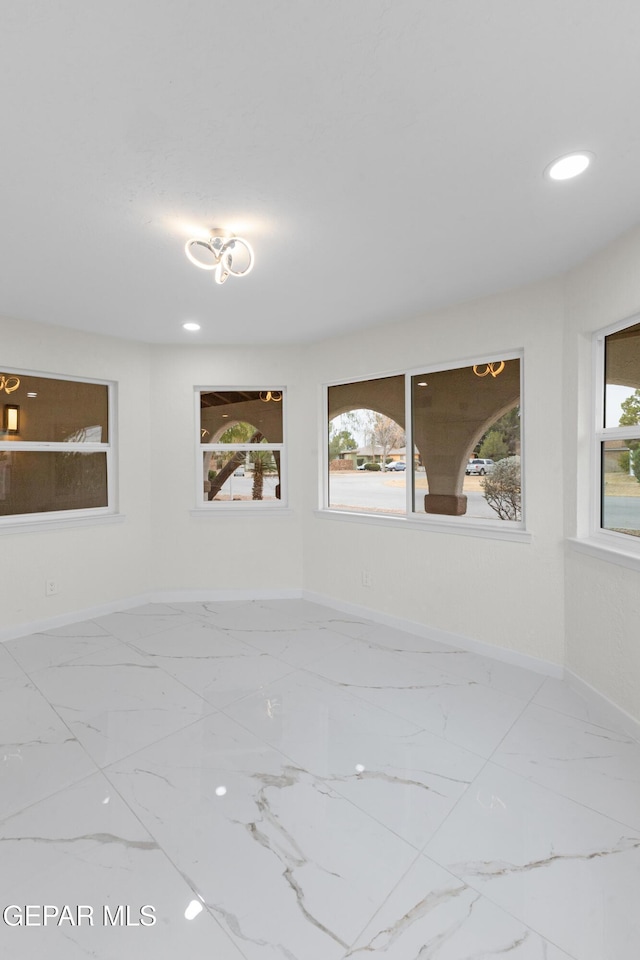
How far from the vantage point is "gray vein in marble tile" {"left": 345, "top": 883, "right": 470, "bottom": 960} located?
4.26 ft

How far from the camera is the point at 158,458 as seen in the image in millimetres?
4445

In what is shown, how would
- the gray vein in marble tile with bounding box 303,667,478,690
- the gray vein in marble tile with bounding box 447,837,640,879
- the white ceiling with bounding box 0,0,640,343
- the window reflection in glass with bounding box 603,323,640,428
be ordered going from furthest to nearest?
the gray vein in marble tile with bounding box 303,667,478,690 < the window reflection in glass with bounding box 603,323,640,428 < the gray vein in marble tile with bounding box 447,837,640,879 < the white ceiling with bounding box 0,0,640,343

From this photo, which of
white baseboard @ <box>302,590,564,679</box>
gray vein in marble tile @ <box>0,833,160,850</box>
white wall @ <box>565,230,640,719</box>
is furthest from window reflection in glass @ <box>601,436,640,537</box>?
gray vein in marble tile @ <box>0,833,160,850</box>

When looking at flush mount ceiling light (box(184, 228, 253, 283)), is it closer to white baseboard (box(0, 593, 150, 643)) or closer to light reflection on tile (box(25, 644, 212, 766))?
light reflection on tile (box(25, 644, 212, 766))

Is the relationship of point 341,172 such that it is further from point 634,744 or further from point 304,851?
point 634,744

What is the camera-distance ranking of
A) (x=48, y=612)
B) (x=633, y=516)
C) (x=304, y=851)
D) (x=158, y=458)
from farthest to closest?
(x=158, y=458), (x=48, y=612), (x=633, y=516), (x=304, y=851)

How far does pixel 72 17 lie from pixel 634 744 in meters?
3.42

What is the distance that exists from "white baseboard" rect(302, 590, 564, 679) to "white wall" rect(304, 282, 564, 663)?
4cm

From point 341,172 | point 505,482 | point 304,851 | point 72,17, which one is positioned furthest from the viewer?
point 505,482

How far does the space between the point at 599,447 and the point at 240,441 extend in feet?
9.93

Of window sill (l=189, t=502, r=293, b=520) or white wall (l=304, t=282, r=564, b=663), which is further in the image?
window sill (l=189, t=502, r=293, b=520)

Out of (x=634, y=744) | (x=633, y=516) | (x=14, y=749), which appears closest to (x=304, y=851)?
(x=14, y=749)

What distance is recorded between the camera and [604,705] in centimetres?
248

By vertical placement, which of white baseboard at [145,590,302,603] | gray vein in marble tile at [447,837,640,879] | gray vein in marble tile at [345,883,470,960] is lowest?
gray vein in marble tile at [345,883,470,960]
